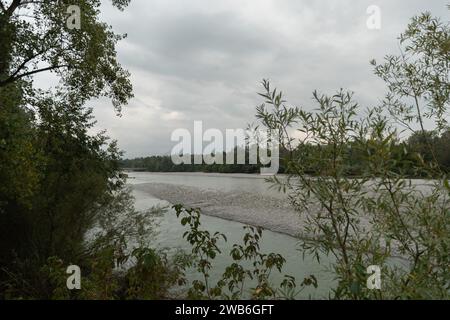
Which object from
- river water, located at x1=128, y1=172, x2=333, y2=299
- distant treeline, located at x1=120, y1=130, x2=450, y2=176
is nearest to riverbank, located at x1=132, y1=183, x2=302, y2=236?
river water, located at x1=128, y1=172, x2=333, y2=299

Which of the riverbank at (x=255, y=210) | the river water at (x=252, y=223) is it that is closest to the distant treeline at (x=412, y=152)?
the river water at (x=252, y=223)

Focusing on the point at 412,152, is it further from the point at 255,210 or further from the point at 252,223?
the point at 255,210

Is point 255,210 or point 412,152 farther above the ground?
point 412,152

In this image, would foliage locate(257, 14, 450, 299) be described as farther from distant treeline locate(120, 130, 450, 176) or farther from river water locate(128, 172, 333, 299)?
river water locate(128, 172, 333, 299)

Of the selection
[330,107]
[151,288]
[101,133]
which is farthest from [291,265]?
[330,107]

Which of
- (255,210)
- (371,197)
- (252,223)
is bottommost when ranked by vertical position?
(252,223)

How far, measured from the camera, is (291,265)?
11.5 metres

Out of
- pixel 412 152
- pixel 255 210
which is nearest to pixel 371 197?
pixel 412 152

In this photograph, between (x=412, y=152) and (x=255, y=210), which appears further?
(x=255, y=210)

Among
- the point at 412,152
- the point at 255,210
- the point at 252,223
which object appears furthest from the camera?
the point at 255,210

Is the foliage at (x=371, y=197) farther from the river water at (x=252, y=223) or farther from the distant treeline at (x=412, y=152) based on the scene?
the river water at (x=252, y=223)

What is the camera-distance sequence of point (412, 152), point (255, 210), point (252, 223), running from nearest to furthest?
point (412, 152) → point (252, 223) → point (255, 210)
